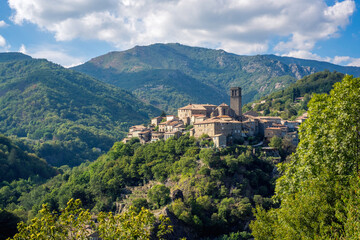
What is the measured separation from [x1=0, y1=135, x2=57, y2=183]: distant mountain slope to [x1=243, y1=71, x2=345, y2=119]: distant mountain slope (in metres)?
79.7

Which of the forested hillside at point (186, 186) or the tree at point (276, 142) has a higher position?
the tree at point (276, 142)

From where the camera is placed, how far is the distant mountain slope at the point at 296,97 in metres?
120

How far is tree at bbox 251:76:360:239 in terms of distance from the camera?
Answer: 1583cm

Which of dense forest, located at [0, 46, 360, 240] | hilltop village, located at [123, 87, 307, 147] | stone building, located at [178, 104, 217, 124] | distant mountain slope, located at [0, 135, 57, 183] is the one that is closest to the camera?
dense forest, located at [0, 46, 360, 240]

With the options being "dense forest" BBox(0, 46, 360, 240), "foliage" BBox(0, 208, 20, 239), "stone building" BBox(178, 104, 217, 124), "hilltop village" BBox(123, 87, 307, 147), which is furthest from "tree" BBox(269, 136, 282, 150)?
"foliage" BBox(0, 208, 20, 239)

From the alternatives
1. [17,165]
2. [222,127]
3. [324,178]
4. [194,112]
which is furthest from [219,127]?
[17,165]

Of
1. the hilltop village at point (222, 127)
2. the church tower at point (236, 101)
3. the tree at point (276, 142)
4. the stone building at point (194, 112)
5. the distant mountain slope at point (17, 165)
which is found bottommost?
the distant mountain slope at point (17, 165)

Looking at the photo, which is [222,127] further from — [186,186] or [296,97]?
[296,97]

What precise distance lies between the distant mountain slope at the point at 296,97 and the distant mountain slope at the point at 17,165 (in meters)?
79.7

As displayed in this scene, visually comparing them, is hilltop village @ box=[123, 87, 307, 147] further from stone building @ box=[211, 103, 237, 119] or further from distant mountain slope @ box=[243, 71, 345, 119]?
distant mountain slope @ box=[243, 71, 345, 119]

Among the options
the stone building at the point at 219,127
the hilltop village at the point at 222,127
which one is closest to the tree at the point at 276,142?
the hilltop village at the point at 222,127

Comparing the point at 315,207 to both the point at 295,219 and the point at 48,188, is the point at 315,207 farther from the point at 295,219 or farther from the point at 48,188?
the point at 48,188

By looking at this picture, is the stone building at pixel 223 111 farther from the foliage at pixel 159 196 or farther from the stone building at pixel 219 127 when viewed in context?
the foliage at pixel 159 196

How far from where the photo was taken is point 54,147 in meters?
160
